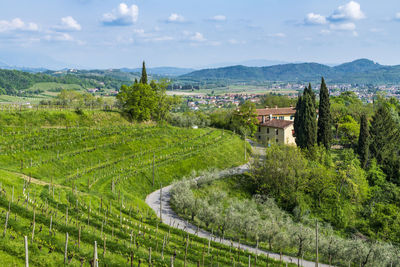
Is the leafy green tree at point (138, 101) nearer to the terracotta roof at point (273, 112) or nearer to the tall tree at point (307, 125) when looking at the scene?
the terracotta roof at point (273, 112)

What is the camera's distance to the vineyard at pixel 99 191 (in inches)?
691

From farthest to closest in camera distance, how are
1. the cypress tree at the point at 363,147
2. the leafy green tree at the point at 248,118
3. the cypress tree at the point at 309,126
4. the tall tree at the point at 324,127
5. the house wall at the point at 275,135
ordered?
the leafy green tree at the point at 248,118 → the house wall at the point at 275,135 → the tall tree at the point at 324,127 → the cypress tree at the point at 363,147 → the cypress tree at the point at 309,126

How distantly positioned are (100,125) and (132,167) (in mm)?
23120

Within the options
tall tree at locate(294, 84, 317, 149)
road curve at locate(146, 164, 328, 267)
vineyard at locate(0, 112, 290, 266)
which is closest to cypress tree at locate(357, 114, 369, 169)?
tall tree at locate(294, 84, 317, 149)

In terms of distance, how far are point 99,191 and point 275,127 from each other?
51.8 m

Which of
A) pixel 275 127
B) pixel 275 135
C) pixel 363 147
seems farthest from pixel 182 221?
pixel 275 135

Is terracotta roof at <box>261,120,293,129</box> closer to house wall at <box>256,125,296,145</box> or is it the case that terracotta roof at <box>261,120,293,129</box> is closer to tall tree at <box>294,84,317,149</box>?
house wall at <box>256,125,296,145</box>

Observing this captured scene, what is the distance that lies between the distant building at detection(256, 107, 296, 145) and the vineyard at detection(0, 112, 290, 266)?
11.9m

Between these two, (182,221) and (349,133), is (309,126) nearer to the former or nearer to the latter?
(349,133)

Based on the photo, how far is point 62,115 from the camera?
63344 millimetres

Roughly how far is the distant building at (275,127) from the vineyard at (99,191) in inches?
470

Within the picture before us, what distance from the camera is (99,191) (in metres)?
36.5

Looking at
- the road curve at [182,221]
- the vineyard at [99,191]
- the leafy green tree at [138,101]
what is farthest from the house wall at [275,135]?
the road curve at [182,221]

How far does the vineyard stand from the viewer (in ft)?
57.6
